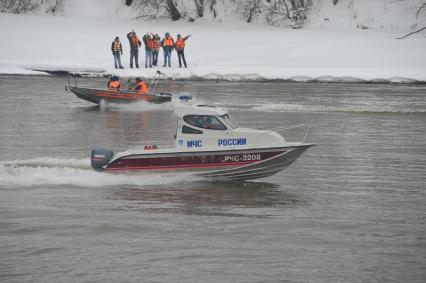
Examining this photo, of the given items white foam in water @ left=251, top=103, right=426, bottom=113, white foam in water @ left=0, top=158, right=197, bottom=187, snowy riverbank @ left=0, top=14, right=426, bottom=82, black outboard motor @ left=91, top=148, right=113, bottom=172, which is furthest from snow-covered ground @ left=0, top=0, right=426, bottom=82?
black outboard motor @ left=91, top=148, right=113, bottom=172

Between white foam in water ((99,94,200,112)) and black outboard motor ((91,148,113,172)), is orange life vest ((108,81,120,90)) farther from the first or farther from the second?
black outboard motor ((91,148,113,172))

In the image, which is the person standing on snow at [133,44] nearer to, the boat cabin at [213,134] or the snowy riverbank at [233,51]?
the snowy riverbank at [233,51]

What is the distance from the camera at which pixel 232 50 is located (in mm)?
48031

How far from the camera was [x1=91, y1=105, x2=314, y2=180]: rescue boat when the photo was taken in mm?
17234

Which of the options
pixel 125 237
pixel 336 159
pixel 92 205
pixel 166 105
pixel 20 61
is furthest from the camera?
pixel 20 61

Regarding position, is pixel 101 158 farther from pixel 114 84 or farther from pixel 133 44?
pixel 133 44

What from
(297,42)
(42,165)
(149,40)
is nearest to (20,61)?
(149,40)

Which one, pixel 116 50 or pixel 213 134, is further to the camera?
pixel 116 50

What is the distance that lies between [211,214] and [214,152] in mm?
2457

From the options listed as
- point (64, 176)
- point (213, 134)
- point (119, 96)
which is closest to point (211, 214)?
point (213, 134)

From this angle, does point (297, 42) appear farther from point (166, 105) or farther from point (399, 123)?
point (399, 123)

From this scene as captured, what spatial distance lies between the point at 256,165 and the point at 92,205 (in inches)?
147

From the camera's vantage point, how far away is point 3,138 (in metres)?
24.0

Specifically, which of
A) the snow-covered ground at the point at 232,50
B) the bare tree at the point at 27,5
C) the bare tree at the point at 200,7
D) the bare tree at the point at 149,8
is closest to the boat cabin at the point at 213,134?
the snow-covered ground at the point at 232,50
